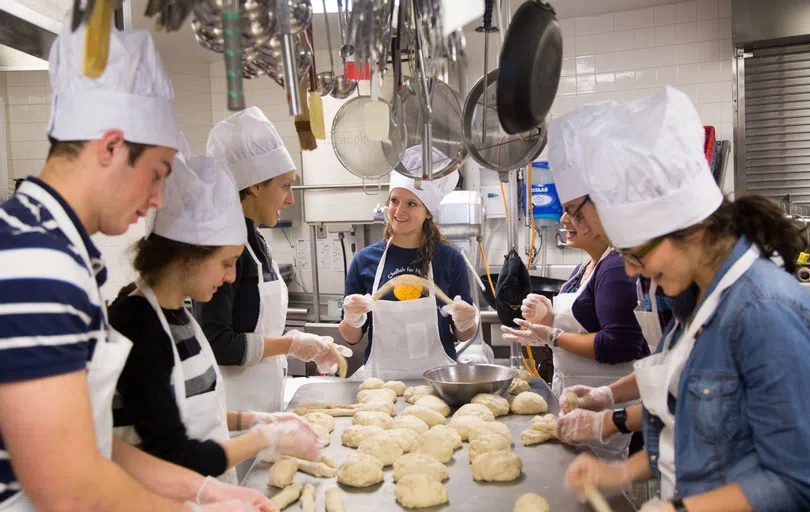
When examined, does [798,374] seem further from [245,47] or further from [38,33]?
[38,33]

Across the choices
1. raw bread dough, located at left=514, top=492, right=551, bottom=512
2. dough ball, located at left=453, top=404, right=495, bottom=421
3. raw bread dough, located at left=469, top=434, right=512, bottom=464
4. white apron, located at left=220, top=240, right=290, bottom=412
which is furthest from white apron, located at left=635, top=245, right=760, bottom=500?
white apron, located at left=220, top=240, right=290, bottom=412

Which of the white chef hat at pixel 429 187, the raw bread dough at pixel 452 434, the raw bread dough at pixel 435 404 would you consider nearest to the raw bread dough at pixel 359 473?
the raw bread dough at pixel 452 434

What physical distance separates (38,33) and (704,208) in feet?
6.43

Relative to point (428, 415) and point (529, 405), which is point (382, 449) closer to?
point (428, 415)

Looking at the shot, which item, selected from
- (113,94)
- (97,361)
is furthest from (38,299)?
(113,94)

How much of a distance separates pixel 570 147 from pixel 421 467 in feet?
3.03

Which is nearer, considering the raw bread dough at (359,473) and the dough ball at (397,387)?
the raw bread dough at (359,473)

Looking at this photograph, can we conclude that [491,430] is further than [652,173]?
Yes

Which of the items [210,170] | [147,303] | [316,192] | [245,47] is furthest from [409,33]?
[316,192]

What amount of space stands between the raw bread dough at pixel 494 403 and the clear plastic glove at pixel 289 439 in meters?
0.69

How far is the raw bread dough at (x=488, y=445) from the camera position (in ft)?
5.97

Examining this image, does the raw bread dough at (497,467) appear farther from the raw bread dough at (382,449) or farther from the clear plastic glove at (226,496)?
the clear plastic glove at (226,496)

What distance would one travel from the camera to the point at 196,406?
1.49m

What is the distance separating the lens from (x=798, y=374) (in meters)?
1.09
